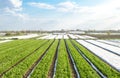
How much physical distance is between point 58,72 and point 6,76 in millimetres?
3069

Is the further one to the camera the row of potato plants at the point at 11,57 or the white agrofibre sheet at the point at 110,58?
the white agrofibre sheet at the point at 110,58

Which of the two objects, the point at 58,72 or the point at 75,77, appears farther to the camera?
the point at 58,72

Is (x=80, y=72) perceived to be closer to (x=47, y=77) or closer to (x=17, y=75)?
(x=47, y=77)

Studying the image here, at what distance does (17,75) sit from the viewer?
38.1 ft

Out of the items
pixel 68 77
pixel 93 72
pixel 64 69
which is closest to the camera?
pixel 68 77

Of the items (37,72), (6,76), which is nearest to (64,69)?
(37,72)

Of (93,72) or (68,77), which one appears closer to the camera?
(68,77)

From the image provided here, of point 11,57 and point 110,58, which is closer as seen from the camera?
point 110,58

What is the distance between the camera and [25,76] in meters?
11.4

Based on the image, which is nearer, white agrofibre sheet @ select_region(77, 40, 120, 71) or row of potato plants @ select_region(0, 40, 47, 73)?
row of potato plants @ select_region(0, 40, 47, 73)

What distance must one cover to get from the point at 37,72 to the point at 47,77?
129cm

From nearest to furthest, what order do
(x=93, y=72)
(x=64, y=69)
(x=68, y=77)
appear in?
1. (x=68, y=77)
2. (x=93, y=72)
3. (x=64, y=69)

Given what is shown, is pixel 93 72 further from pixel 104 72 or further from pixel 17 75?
pixel 17 75

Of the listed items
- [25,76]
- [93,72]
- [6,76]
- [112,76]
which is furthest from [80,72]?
[6,76]
